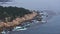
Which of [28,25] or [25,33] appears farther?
[28,25]

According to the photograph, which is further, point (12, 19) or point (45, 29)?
point (12, 19)

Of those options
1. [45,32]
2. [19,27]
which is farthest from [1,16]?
[45,32]

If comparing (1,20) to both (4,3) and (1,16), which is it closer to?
(1,16)

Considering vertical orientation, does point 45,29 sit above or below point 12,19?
below

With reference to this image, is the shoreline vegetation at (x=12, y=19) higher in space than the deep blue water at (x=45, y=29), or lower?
higher

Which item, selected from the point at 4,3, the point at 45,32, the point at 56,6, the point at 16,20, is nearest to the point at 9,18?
the point at 16,20

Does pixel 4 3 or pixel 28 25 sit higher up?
pixel 4 3

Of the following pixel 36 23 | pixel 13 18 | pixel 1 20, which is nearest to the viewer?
pixel 1 20

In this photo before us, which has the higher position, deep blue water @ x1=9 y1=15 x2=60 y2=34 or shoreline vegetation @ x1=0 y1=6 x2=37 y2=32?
shoreline vegetation @ x1=0 y1=6 x2=37 y2=32

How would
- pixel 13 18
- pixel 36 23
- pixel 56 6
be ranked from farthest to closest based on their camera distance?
1. pixel 56 6
2. pixel 36 23
3. pixel 13 18
